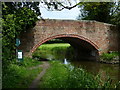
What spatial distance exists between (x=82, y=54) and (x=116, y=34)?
526cm

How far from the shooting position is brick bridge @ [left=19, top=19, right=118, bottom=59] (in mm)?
15992

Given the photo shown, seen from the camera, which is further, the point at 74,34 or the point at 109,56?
the point at 109,56

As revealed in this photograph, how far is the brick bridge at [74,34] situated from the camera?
15992mm

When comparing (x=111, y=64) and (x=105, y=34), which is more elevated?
(x=105, y=34)

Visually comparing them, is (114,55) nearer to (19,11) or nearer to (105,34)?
(105,34)

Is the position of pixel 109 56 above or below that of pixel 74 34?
below

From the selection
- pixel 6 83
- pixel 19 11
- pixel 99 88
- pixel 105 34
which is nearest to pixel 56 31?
pixel 105 34

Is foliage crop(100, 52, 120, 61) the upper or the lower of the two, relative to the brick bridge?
lower

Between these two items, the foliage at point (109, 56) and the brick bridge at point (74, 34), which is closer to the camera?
the brick bridge at point (74, 34)

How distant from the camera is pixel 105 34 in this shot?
61.4ft

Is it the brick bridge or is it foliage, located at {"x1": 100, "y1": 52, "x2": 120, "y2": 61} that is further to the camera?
foliage, located at {"x1": 100, "y1": 52, "x2": 120, "y2": 61}

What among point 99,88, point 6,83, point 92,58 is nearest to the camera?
point 99,88

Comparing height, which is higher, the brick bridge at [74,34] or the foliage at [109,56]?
the brick bridge at [74,34]

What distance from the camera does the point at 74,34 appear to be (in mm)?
17312
